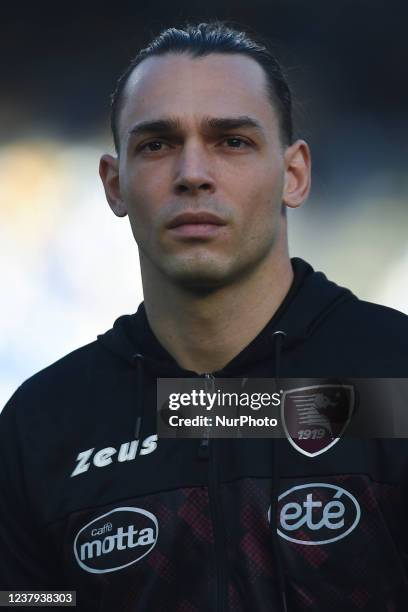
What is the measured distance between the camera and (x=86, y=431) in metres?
2.28

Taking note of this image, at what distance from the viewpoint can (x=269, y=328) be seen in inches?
88.4

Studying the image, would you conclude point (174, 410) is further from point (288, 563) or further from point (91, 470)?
point (288, 563)

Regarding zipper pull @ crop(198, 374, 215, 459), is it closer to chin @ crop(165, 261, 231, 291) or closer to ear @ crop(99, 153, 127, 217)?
chin @ crop(165, 261, 231, 291)

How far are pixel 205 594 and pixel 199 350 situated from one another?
475 millimetres

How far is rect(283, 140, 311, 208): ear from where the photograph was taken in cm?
233

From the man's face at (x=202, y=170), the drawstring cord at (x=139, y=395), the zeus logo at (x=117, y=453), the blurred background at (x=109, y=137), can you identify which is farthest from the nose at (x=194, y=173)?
the blurred background at (x=109, y=137)

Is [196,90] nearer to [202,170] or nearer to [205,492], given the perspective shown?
[202,170]

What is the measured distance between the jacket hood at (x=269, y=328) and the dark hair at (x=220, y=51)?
29 centimetres

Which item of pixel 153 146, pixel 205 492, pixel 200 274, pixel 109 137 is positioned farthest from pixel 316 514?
pixel 109 137

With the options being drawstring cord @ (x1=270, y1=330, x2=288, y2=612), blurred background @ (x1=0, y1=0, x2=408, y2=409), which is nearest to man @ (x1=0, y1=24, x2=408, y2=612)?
drawstring cord @ (x1=270, y1=330, x2=288, y2=612)

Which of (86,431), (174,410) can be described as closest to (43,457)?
(86,431)

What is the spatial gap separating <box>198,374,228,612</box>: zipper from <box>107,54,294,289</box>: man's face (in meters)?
0.30

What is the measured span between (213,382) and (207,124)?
484 millimetres

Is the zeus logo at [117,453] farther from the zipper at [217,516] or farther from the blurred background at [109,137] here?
the blurred background at [109,137]
